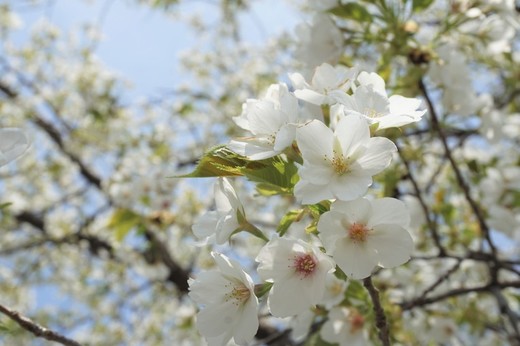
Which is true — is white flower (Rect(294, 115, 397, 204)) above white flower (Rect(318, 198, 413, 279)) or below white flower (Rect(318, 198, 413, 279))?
above

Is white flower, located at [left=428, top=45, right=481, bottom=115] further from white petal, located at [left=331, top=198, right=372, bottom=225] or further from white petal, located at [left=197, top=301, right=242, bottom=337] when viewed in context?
white petal, located at [left=197, top=301, right=242, bottom=337]

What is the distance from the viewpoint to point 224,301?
38.7 inches

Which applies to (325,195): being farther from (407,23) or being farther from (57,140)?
(57,140)

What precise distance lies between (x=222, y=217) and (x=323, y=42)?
1.00 meters

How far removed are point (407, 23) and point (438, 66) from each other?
0.68 ft

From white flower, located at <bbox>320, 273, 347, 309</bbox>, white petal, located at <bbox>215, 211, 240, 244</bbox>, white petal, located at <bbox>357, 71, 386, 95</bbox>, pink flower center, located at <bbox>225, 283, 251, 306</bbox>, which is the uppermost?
white petal, located at <bbox>357, 71, 386, 95</bbox>

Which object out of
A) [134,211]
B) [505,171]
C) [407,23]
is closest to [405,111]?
[407,23]

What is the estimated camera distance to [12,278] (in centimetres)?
655

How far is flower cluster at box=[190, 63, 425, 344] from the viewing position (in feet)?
2.92

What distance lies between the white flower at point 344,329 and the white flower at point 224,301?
570 millimetres

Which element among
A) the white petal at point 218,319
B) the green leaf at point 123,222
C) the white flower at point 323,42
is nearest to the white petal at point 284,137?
the white petal at point 218,319

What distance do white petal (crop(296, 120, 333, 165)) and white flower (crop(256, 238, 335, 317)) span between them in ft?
0.53

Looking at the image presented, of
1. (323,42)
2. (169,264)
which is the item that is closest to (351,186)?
(323,42)

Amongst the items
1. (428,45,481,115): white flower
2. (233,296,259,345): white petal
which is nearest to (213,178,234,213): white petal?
(233,296,259,345): white petal
